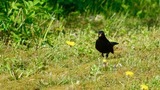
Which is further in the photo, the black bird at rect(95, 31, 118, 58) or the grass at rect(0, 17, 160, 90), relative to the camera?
the black bird at rect(95, 31, 118, 58)

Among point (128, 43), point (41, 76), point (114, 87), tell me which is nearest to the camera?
point (114, 87)

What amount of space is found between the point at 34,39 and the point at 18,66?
103 cm

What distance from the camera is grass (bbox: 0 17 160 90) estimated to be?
241 inches

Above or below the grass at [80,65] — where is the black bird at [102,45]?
above

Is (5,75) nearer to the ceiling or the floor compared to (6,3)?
nearer to the floor

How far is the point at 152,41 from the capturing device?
26.0ft

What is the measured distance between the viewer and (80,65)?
693cm

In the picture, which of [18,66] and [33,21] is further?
[33,21]

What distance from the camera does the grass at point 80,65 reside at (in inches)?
241

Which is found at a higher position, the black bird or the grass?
the black bird

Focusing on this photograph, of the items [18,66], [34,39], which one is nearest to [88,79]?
[18,66]

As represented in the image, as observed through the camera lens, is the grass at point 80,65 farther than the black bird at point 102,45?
No

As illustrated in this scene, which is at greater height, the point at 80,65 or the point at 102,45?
the point at 102,45

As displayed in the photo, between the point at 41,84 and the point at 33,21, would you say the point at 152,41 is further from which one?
the point at 41,84
